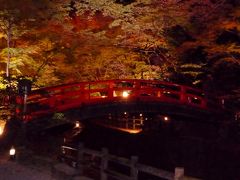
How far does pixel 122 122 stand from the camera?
3023 cm

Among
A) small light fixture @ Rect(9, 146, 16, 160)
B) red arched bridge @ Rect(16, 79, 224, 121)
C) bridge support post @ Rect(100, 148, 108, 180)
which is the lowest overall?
small light fixture @ Rect(9, 146, 16, 160)

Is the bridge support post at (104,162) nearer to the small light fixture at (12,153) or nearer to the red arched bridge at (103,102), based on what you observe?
the small light fixture at (12,153)

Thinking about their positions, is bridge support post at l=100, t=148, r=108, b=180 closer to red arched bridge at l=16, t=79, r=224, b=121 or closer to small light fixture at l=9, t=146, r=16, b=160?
small light fixture at l=9, t=146, r=16, b=160

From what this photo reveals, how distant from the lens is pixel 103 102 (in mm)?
20078

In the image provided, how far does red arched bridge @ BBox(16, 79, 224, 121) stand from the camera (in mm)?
17750

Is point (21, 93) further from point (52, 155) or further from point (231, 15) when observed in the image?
point (231, 15)

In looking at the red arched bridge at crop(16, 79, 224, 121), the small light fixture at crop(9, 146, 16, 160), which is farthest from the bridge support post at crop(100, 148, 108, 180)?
the red arched bridge at crop(16, 79, 224, 121)

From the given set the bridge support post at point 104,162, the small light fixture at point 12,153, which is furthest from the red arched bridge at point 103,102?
the bridge support post at point 104,162

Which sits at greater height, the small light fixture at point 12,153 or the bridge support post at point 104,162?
the bridge support post at point 104,162

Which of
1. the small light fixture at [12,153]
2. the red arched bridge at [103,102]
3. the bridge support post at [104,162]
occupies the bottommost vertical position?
the small light fixture at [12,153]

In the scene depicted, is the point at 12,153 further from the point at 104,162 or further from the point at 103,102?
the point at 103,102

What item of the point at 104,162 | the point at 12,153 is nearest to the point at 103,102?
the point at 12,153

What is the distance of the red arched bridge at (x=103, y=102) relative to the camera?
17.8 meters

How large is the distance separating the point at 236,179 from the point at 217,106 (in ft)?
18.9
